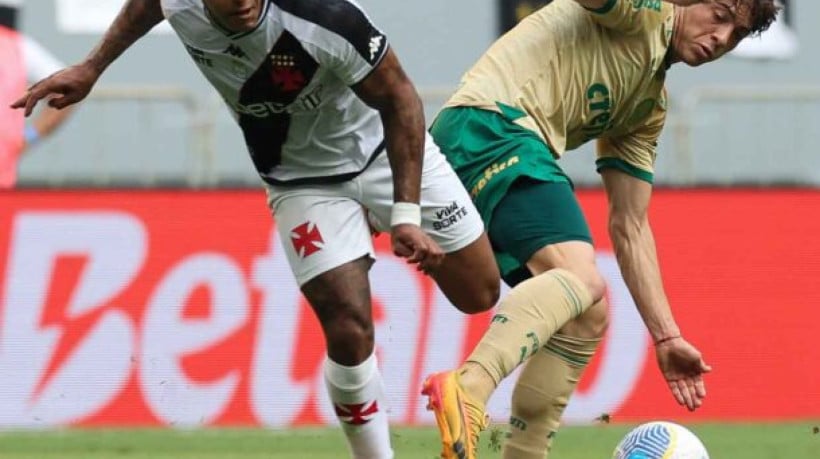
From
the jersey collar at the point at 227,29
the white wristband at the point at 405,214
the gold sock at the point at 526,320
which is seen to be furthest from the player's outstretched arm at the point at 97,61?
the gold sock at the point at 526,320

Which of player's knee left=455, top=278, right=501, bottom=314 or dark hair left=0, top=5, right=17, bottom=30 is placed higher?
player's knee left=455, top=278, right=501, bottom=314

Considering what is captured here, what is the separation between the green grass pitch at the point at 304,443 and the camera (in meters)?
10.2

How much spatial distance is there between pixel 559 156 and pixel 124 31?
165cm

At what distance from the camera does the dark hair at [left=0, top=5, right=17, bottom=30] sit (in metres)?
13.6

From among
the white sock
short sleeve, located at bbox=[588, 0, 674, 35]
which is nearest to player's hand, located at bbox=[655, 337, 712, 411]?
the white sock

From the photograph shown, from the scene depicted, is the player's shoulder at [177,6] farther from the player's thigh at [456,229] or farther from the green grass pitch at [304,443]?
the green grass pitch at [304,443]

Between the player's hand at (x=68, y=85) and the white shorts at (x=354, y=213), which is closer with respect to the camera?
the player's hand at (x=68, y=85)

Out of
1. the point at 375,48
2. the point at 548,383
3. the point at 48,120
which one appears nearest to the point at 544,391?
the point at 548,383

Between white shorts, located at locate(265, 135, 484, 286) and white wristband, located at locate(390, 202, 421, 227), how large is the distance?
2.24ft

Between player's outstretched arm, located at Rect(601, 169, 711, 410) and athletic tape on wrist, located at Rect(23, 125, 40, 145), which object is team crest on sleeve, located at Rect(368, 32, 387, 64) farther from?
athletic tape on wrist, located at Rect(23, 125, 40, 145)

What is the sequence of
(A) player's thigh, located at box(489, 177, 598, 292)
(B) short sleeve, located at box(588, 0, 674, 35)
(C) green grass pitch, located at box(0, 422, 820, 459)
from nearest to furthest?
(A) player's thigh, located at box(489, 177, 598, 292)
(B) short sleeve, located at box(588, 0, 674, 35)
(C) green grass pitch, located at box(0, 422, 820, 459)

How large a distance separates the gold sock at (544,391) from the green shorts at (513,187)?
319 millimetres

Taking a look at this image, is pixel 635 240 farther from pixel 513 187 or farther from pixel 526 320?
pixel 526 320

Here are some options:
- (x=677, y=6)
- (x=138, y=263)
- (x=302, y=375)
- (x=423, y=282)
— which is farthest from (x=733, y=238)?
(x=677, y=6)
